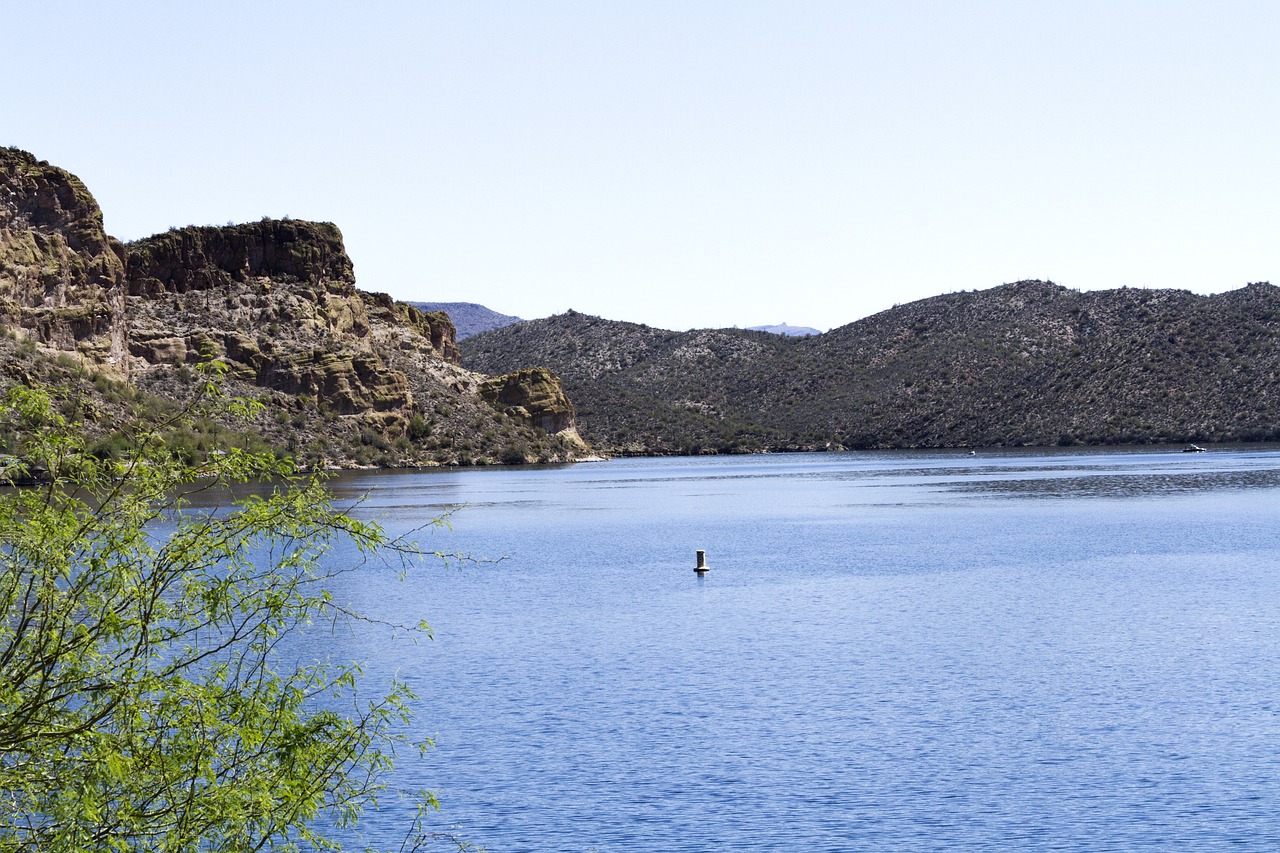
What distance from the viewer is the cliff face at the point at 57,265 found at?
102438mm

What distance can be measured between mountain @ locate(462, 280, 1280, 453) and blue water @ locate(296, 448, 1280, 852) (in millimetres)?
→ 93910

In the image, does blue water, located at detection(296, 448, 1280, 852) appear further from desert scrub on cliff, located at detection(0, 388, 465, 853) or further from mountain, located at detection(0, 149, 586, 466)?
mountain, located at detection(0, 149, 586, 466)

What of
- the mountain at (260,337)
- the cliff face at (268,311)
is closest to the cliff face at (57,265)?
the mountain at (260,337)

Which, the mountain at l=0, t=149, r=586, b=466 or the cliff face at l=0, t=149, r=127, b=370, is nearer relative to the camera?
the cliff face at l=0, t=149, r=127, b=370

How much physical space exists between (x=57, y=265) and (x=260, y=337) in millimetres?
23120

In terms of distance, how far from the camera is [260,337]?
416 ft

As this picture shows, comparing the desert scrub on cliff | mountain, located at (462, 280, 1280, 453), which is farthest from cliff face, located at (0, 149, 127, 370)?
the desert scrub on cliff

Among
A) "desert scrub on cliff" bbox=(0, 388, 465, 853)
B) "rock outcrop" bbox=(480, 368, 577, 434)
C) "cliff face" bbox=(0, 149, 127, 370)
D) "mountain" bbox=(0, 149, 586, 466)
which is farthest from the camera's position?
"rock outcrop" bbox=(480, 368, 577, 434)

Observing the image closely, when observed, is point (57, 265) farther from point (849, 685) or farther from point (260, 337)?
point (849, 685)

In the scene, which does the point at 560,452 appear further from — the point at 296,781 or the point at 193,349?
the point at 296,781

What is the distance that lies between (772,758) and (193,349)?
108409 mm

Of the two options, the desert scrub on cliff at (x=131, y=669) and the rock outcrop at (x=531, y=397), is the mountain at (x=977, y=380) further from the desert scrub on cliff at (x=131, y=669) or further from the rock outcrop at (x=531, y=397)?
the desert scrub on cliff at (x=131, y=669)

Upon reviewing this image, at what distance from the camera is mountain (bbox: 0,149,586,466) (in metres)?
104

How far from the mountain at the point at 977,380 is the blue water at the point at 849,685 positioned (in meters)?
93.9
